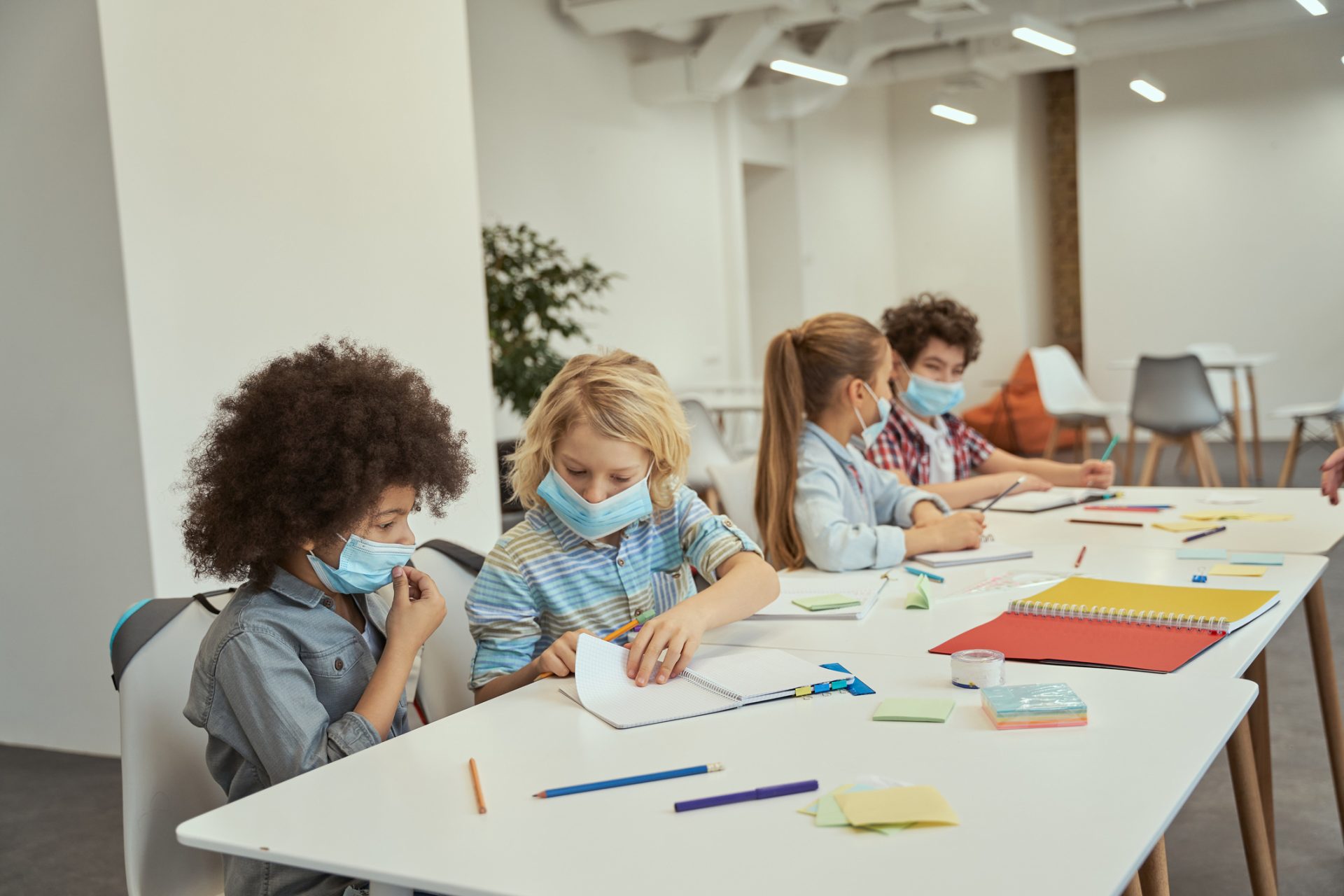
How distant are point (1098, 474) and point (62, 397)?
8.80 ft

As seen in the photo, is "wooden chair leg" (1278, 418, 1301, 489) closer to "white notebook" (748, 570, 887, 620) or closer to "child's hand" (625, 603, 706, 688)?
"white notebook" (748, 570, 887, 620)

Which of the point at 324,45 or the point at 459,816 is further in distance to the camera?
the point at 324,45

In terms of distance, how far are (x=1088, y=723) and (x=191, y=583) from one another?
2.53 metres

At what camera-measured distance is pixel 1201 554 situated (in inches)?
79.2

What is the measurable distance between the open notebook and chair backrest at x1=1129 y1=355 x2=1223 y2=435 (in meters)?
5.51

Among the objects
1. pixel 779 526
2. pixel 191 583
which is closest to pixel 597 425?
pixel 779 526

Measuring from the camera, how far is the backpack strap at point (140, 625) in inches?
54.9

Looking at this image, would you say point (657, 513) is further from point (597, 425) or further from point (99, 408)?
point (99, 408)

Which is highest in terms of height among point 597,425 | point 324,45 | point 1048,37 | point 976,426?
point 1048,37

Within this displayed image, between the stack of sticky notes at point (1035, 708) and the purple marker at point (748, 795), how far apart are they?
0.25 metres

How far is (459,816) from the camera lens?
104cm

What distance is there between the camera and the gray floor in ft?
7.37

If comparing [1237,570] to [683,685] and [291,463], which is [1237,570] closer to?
[683,685]

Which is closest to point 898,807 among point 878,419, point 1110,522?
point 878,419
